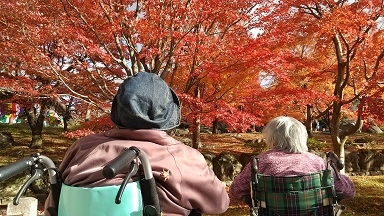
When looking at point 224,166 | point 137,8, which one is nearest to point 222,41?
point 137,8

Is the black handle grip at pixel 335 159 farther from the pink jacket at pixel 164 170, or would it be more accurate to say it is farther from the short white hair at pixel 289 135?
the pink jacket at pixel 164 170

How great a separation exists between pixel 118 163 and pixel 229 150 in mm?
14406

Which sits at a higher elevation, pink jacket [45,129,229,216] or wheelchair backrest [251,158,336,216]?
pink jacket [45,129,229,216]

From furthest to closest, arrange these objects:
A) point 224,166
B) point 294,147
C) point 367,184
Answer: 1. point 224,166
2. point 367,184
3. point 294,147

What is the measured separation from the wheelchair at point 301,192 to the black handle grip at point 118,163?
186cm

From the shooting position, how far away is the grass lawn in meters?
8.16

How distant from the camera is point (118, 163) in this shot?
1203mm

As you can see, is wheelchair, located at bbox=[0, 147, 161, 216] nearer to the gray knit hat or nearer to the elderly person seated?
the gray knit hat

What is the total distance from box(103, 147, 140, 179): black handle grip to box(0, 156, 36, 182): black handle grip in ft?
1.29

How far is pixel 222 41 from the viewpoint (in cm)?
808

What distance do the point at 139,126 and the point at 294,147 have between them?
5.87 ft

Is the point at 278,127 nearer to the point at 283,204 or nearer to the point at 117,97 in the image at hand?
the point at 283,204

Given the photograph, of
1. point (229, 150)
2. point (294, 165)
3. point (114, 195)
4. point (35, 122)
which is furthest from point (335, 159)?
point (35, 122)

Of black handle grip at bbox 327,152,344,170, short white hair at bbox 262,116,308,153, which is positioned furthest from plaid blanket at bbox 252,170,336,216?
short white hair at bbox 262,116,308,153
